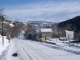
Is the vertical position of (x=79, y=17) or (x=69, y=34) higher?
(x=79, y=17)

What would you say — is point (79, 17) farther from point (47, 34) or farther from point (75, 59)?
point (75, 59)

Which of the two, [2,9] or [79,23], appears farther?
[79,23]

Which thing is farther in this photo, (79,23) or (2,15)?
(79,23)

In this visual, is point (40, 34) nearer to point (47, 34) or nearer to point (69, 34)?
point (47, 34)

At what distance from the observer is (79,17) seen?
122m

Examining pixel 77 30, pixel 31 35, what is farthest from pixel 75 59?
pixel 31 35

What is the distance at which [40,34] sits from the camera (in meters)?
123

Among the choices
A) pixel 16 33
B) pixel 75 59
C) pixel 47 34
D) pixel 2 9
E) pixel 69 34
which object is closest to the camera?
pixel 75 59

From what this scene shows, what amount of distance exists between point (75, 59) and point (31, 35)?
418 feet

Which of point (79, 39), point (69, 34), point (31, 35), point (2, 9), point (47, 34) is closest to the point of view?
point (69, 34)

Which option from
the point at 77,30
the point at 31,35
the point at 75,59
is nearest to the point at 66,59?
the point at 75,59

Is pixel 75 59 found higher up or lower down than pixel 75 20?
lower down

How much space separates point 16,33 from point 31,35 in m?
27.3

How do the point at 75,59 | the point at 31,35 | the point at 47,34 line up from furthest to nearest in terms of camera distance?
1. the point at 31,35
2. the point at 47,34
3. the point at 75,59
